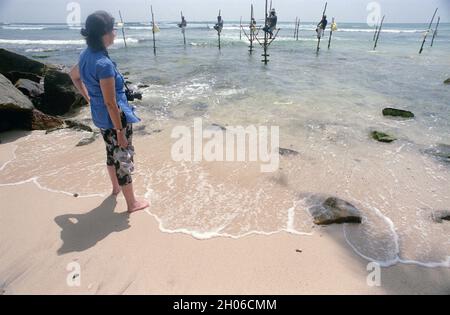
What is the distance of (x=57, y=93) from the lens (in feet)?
28.3

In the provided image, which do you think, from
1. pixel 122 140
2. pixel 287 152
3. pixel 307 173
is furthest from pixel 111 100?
pixel 287 152

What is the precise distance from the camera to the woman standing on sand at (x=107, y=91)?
3.00 metres

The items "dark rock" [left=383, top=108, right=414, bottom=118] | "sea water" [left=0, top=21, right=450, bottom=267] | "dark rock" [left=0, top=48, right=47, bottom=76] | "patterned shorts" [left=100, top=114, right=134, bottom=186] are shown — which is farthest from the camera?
"dark rock" [left=0, top=48, right=47, bottom=76]

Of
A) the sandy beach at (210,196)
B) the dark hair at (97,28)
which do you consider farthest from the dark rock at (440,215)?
the dark hair at (97,28)

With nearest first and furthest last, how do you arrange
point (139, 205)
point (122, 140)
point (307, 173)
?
point (122, 140), point (139, 205), point (307, 173)

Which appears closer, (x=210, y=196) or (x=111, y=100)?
(x=111, y=100)

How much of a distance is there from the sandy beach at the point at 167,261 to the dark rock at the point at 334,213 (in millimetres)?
133

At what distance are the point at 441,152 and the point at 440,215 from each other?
289 centimetres

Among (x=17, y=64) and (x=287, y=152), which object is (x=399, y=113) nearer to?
(x=287, y=152)

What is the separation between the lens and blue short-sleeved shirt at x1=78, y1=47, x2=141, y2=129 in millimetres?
2994

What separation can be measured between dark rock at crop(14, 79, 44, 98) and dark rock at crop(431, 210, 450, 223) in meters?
10.0

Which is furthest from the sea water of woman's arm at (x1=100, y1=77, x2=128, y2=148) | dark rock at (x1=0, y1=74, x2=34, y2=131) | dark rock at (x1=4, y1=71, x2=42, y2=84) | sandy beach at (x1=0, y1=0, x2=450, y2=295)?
dark rock at (x1=4, y1=71, x2=42, y2=84)

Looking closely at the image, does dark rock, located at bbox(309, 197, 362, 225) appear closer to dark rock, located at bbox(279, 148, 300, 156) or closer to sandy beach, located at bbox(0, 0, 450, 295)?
sandy beach, located at bbox(0, 0, 450, 295)

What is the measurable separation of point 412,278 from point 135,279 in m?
2.92
